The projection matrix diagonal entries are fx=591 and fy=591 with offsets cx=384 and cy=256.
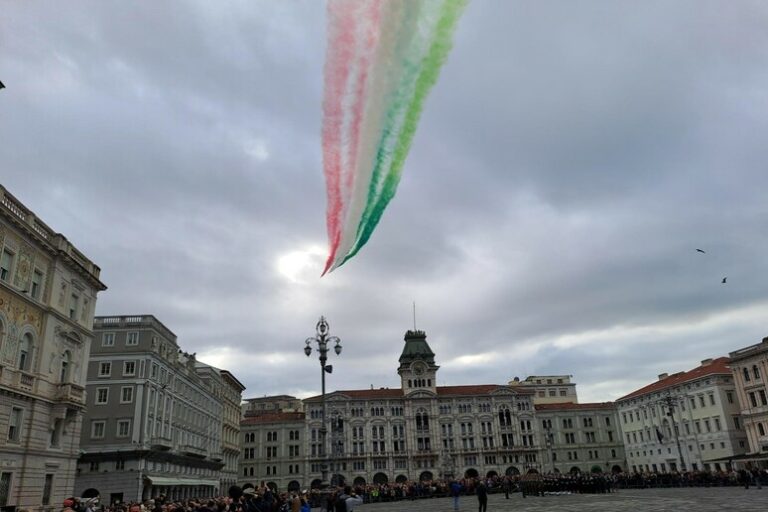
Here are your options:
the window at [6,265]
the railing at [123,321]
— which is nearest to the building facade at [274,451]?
the railing at [123,321]

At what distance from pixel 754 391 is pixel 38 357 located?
230 ft

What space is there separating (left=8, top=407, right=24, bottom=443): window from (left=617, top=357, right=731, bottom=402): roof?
237 feet

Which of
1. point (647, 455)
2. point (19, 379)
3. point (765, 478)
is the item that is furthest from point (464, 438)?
point (19, 379)

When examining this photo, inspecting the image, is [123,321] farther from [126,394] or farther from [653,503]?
[653,503]

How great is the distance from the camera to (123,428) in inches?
1890

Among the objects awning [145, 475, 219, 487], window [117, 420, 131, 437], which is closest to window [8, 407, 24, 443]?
window [117, 420, 131, 437]

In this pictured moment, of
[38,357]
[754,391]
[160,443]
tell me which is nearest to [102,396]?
[160,443]

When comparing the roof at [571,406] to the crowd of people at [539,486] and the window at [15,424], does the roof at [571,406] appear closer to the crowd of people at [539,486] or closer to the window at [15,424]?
the crowd of people at [539,486]

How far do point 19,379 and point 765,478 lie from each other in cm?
5311

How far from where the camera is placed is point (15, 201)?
97.4ft

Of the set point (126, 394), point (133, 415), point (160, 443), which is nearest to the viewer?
point (133, 415)

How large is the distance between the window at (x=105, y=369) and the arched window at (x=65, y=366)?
49.8 feet

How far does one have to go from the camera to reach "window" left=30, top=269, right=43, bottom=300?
3166 cm

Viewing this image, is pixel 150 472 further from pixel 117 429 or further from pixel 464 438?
pixel 464 438
